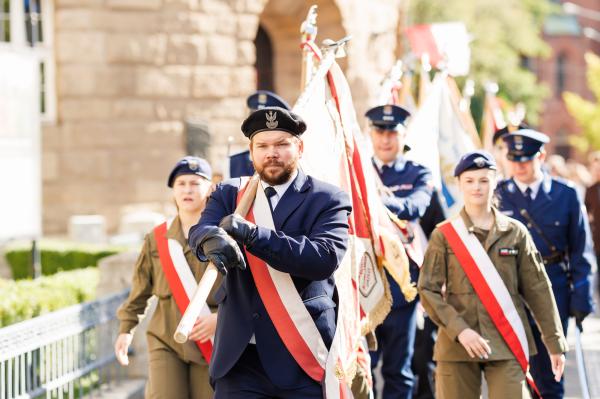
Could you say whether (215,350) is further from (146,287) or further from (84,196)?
(84,196)

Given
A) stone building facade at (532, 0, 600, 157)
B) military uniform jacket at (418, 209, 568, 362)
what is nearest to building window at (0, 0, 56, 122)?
military uniform jacket at (418, 209, 568, 362)

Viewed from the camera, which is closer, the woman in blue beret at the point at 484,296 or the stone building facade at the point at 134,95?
the woman in blue beret at the point at 484,296

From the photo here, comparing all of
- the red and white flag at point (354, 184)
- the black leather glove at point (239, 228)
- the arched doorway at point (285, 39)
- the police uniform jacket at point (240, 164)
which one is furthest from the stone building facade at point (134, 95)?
the black leather glove at point (239, 228)

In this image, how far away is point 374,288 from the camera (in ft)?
25.5

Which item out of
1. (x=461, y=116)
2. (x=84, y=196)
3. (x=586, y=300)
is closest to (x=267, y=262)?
(x=586, y=300)

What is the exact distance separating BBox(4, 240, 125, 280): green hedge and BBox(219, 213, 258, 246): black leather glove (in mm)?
10233

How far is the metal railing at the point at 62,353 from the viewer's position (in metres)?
7.75

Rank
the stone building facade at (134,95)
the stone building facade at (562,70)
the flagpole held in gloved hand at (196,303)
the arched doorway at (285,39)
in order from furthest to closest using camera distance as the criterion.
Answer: the stone building facade at (562,70) < the arched doorway at (285,39) < the stone building facade at (134,95) < the flagpole held in gloved hand at (196,303)

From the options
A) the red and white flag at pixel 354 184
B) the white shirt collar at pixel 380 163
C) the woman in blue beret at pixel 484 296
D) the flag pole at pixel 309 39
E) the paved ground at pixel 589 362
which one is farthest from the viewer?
the paved ground at pixel 589 362

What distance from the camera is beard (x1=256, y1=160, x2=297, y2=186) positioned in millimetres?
5684

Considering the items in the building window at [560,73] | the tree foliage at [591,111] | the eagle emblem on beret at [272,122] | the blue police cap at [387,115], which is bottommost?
the eagle emblem on beret at [272,122]

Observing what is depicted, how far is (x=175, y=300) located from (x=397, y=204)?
2.27 m

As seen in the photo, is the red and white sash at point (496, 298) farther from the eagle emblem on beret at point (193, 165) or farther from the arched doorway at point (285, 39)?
the arched doorway at point (285, 39)

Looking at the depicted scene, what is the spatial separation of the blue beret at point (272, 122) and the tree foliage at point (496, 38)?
121 feet
